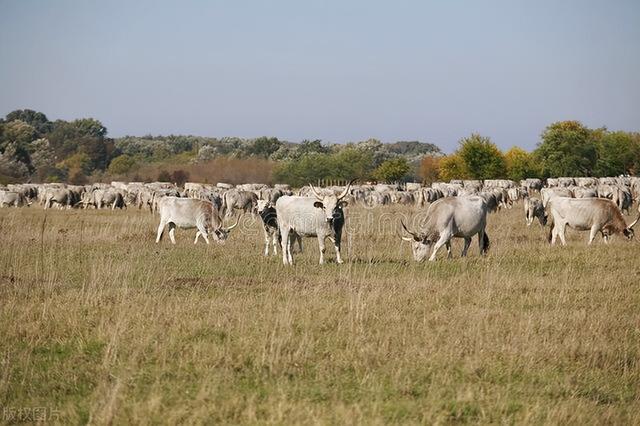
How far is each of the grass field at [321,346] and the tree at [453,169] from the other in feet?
278

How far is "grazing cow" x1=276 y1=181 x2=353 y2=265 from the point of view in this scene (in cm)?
1692

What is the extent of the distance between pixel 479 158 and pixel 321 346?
→ 3424 inches

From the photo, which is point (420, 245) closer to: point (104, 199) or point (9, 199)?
point (104, 199)

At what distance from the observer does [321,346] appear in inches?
361

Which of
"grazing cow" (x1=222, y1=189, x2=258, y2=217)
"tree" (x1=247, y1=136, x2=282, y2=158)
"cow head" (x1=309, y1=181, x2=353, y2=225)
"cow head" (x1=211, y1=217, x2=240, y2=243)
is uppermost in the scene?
"tree" (x1=247, y1=136, x2=282, y2=158)

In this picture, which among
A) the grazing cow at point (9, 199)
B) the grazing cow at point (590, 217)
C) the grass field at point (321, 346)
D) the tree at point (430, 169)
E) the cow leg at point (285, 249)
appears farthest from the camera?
the tree at point (430, 169)

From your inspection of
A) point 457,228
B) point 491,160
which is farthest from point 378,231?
point 491,160

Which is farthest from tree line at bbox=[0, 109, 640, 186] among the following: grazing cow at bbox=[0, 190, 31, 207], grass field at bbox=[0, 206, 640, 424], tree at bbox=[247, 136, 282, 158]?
grass field at bbox=[0, 206, 640, 424]

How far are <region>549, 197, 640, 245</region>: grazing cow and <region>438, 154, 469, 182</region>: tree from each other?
74.5m

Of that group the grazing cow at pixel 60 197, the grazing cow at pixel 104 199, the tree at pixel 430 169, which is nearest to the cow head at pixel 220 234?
the grazing cow at pixel 104 199

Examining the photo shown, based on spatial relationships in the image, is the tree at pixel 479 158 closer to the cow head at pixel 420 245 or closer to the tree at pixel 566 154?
the tree at pixel 566 154

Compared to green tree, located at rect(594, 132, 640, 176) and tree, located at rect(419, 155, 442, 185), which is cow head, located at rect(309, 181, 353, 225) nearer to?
green tree, located at rect(594, 132, 640, 176)

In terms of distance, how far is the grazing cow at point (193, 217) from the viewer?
22641 mm

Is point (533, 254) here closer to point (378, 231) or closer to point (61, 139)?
point (378, 231)
